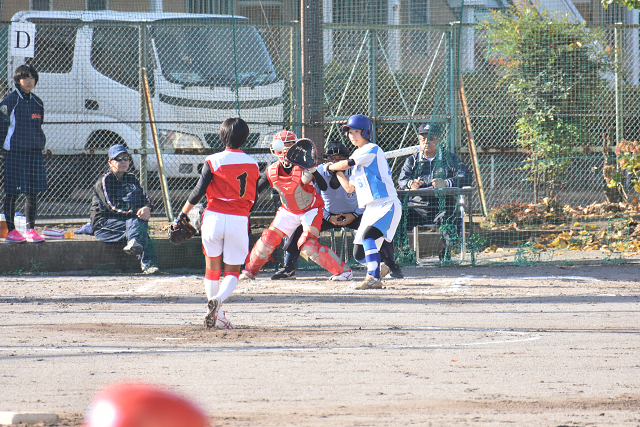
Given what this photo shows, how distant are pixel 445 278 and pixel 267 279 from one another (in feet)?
6.71

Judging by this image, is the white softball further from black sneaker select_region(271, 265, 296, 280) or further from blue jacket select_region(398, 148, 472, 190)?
blue jacket select_region(398, 148, 472, 190)

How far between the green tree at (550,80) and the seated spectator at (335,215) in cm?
342

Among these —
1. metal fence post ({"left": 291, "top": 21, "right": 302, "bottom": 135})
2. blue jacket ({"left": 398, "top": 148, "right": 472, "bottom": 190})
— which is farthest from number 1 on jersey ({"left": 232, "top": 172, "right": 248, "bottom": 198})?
blue jacket ({"left": 398, "top": 148, "right": 472, "bottom": 190})

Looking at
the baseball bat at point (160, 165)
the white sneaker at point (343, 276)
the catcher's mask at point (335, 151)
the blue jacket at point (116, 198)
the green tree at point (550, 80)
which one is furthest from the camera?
the green tree at point (550, 80)

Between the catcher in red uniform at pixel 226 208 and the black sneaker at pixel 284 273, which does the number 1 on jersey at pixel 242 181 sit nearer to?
the catcher in red uniform at pixel 226 208

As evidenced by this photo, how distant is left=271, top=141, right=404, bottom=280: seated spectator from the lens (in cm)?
868

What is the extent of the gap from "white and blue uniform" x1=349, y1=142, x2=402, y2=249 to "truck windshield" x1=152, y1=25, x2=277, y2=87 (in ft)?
11.1

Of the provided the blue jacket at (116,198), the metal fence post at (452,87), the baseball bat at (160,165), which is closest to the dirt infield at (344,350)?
the blue jacket at (116,198)

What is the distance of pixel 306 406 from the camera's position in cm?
387

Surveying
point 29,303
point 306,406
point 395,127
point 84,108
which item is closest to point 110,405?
point 306,406

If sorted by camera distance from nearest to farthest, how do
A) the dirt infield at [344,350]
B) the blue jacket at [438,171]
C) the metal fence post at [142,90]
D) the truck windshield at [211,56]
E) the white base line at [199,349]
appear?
the dirt infield at [344,350]
the white base line at [199,349]
the blue jacket at [438,171]
the metal fence post at [142,90]
the truck windshield at [211,56]

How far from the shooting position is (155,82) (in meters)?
10.8

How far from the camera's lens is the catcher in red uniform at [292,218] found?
8.23m

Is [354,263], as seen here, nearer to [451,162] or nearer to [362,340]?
[451,162]
